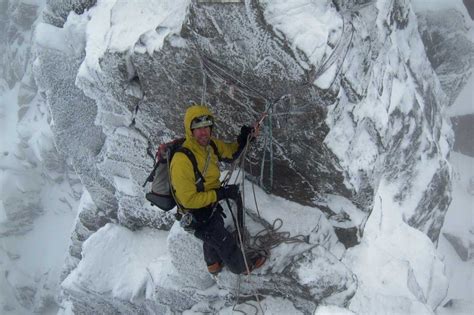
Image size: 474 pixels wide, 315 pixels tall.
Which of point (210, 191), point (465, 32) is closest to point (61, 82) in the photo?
point (210, 191)

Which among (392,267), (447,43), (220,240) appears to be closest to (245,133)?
(220,240)

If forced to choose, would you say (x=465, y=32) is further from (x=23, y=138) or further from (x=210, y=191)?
(x=23, y=138)

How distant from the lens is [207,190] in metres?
5.75

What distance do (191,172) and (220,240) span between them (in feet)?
4.35

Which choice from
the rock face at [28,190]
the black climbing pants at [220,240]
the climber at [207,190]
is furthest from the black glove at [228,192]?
the rock face at [28,190]

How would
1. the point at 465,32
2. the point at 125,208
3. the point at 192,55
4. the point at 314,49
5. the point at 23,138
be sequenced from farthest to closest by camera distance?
1. the point at 23,138
2. the point at 465,32
3. the point at 125,208
4. the point at 192,55
5. the point at 314,49

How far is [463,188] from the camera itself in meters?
17.4

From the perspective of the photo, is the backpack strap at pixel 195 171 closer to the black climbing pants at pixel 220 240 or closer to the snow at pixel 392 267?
the black climbing pants at pixel 220 240

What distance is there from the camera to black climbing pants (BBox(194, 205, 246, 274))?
5918 mm

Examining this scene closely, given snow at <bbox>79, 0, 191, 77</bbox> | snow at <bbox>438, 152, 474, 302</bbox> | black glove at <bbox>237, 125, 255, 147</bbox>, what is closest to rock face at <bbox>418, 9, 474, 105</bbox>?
snow at <bbox>438, 152, 474, 302</bbox>

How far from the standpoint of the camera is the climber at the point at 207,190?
514 centimetres

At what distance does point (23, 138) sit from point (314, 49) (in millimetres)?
25057

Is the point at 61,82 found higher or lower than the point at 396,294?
higher

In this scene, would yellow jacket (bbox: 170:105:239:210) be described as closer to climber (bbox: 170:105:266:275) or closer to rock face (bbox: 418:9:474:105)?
climber (bbox: 170:105:266:275)
